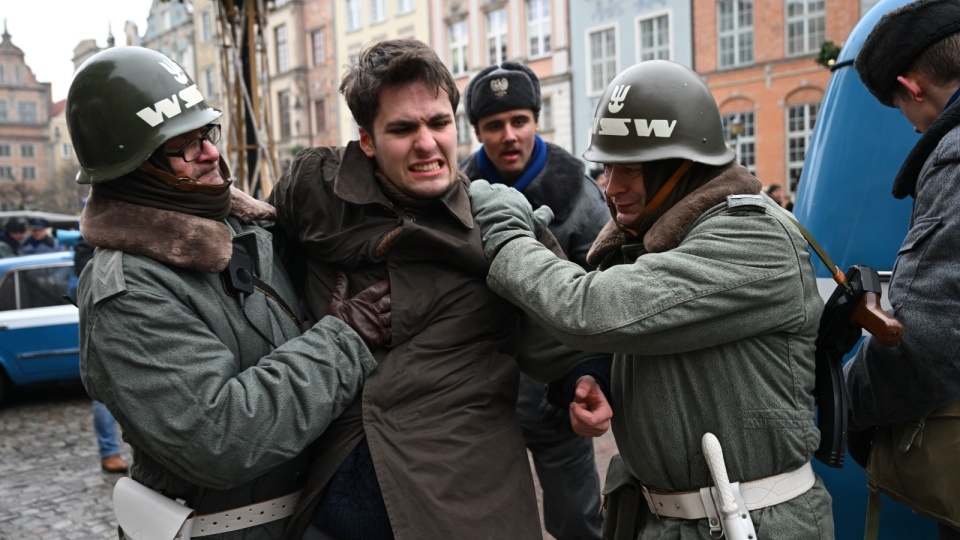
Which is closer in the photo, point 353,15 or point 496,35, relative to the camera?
point 496,35

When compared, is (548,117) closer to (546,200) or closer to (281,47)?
(281,47)

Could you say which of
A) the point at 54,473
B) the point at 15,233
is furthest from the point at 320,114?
the point at 54,473

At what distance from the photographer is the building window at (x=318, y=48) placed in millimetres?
36031

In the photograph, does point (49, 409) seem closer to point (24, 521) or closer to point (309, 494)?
point (24, 521)

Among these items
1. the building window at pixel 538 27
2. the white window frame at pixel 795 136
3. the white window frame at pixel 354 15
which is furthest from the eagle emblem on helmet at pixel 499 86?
the white window frame at pixel 354 15

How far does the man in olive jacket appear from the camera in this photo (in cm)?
193

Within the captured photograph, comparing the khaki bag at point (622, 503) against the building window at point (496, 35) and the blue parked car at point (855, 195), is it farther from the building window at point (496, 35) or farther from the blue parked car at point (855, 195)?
the building window at point (496, 35)

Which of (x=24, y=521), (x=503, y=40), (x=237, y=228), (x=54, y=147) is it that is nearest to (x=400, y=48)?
(x=237, y=228)

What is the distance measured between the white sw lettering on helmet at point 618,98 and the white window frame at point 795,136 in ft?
69.3

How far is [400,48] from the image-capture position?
2.08 m

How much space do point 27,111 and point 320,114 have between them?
5579 cm

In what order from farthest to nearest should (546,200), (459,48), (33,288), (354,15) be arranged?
(354,15) → (459,48) → (33,288) → (546,200)

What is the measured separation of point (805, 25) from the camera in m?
21.3

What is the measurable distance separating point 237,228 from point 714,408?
4.44 ft
